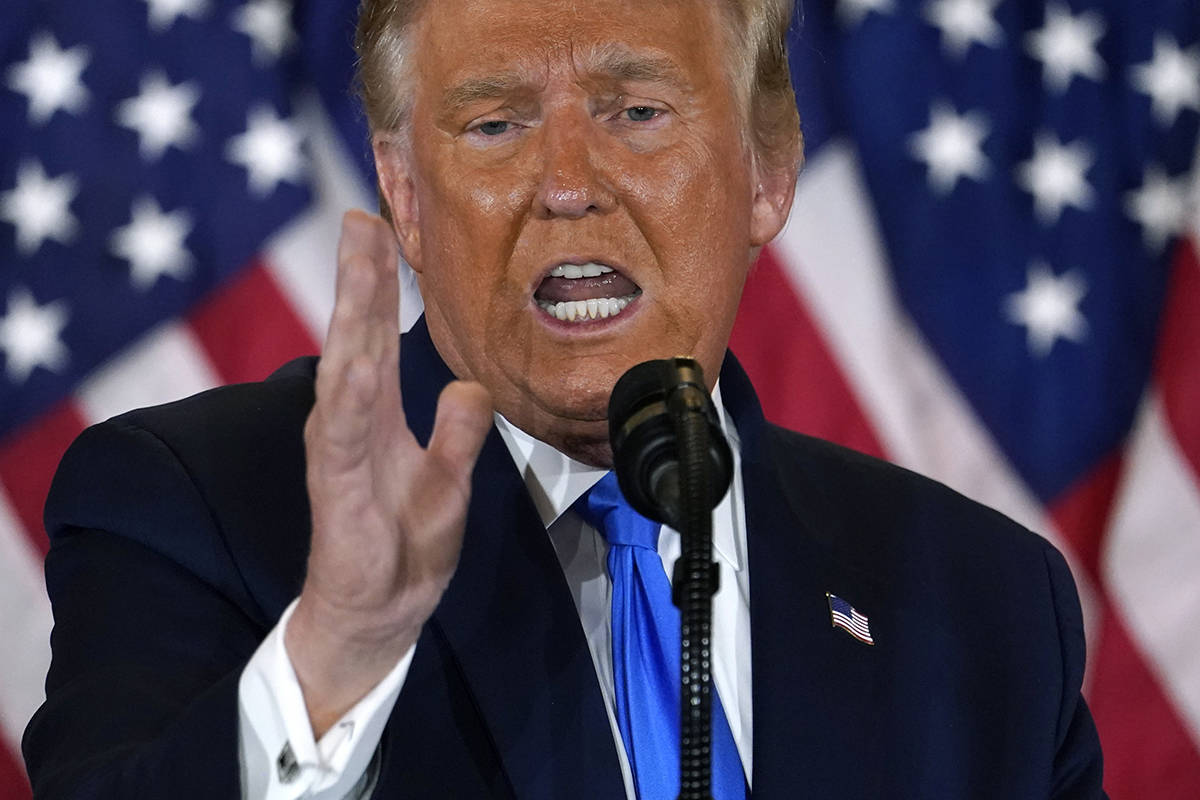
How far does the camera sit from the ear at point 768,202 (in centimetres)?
180

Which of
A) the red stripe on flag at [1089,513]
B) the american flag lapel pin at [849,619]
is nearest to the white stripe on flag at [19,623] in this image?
the american flag lapel pin at [849,619]

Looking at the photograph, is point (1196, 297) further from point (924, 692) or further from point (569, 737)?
point (569, 737)

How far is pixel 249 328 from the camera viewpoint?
2.35m

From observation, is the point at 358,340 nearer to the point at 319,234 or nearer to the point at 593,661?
the point at 593,661

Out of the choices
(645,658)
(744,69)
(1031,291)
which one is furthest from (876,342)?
(645,658)

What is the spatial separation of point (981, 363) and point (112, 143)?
4.72ft

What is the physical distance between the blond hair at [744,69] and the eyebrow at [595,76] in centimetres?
12

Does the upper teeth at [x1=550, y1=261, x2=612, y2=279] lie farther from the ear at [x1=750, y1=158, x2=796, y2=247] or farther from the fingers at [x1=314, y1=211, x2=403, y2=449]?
the fingers at [x1=314, y1=211, x2=403, y2=449]

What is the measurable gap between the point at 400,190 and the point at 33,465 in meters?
0.86

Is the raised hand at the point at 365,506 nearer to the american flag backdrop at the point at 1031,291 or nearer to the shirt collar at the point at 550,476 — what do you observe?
the shirt collar at the point at 550,476

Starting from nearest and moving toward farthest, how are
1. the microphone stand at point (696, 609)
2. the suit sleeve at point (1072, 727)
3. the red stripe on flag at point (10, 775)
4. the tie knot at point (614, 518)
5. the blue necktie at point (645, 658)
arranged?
the microphone stand at point (696, 609) → the blue necktie at point (645, 658) → the tie knot at point (614, 518) → the suit sleeve at point (1072, 727) → the red stripe on flag at point (10, 775)

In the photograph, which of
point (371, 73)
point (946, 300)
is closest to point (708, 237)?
point (371, 73)

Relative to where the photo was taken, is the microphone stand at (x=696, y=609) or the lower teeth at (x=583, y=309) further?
the lower teeth at (x=583, y=309)

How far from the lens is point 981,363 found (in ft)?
8.22
